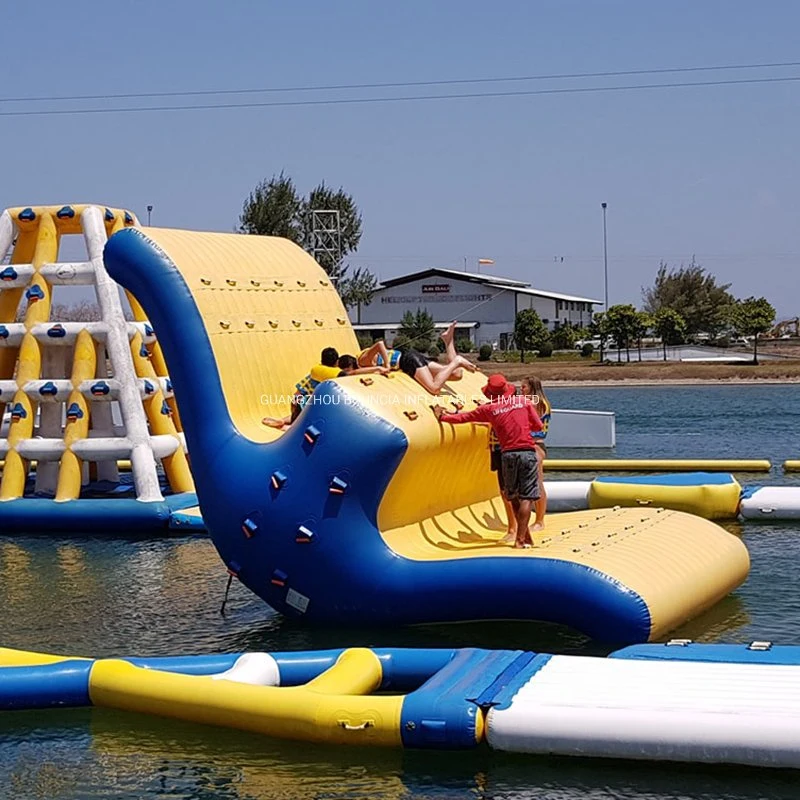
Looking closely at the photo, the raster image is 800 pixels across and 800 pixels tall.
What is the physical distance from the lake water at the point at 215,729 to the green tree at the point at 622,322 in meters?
48.9

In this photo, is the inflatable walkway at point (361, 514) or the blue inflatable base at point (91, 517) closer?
the inflatable walkway at point (361, 514)

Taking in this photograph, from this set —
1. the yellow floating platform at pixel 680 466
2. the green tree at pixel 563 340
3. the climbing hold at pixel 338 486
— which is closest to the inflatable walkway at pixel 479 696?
the climbing hold at pixel 338 486

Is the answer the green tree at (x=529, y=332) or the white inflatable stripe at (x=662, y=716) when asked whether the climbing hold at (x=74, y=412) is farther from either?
the green tree at (x=529, y=332)

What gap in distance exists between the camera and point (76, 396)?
15344 mm

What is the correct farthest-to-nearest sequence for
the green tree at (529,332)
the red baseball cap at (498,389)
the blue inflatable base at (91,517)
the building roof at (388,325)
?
the building roof at (388,325) < the green tree at (529,332) < the blue inflatable base at (91,517) < the red baseball cap at (498,389)

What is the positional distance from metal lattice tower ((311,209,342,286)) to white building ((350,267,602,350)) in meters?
8.67

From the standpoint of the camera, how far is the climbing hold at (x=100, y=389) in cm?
1530

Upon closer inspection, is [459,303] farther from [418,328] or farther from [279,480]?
[279,480]

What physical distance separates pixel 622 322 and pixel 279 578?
54.0 m

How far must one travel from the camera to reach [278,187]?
65.0 m

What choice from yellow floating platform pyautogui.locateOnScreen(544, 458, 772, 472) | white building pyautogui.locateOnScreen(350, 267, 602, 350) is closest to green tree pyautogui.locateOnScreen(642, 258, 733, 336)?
white building pyautogui.locateOnScreen(350, 267, 602, 350)

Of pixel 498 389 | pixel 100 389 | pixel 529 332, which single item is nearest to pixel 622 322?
pixel 529 332

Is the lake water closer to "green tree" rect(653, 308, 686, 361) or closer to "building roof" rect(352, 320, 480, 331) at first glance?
"green tree" rect(653, 308, 686, 361)

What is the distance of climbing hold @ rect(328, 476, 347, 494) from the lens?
29.8 feet
